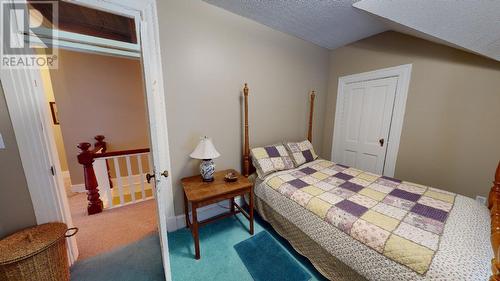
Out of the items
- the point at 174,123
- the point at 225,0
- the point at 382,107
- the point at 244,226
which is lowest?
the point at 244,226

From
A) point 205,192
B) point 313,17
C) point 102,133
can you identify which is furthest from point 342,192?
point 102,133

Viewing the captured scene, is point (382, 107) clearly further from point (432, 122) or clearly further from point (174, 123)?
point (174, 123)

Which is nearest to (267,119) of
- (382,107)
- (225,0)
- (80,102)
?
(225,0)

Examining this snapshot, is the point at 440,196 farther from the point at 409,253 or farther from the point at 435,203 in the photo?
the point at 409,253

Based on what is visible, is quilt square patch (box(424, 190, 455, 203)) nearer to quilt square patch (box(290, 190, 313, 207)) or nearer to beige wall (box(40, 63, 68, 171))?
quilt square patch (box(290, 190, 313, 207))

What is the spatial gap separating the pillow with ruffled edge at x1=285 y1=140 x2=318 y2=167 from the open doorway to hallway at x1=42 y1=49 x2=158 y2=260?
1.94 meters

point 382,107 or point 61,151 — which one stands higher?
point 382,107

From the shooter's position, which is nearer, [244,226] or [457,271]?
[457,271]

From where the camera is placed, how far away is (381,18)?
1820mm

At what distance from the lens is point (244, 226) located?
199cm

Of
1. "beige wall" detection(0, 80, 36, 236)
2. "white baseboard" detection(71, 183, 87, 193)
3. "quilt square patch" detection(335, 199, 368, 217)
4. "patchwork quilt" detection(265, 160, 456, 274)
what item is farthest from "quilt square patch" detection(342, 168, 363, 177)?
"white baseboard" detection(71, 183, 87, 193)

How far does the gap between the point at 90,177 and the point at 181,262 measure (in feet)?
5.43

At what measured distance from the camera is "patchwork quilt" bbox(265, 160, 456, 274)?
994mm

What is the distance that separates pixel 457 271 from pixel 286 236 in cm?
113
